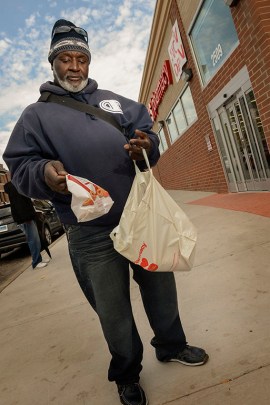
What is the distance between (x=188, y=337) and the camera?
2098 mm

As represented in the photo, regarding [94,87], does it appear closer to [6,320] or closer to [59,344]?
[59,344]

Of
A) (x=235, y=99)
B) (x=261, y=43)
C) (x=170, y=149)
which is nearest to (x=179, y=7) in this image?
(x=235, y=99)

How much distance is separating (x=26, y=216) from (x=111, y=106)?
397 centimetres

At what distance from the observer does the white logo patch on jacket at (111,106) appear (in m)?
1.75

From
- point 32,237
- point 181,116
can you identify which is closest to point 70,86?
point 32,237

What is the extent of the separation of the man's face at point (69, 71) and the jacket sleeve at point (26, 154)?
0.91 ft

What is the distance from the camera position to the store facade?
5477 millimetres

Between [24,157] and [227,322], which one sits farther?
[227,322]

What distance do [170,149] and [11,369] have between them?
12904 millimetres

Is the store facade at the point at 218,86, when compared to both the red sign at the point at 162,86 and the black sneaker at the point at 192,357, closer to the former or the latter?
the red sign at the point at 162,86

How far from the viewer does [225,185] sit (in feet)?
27.7

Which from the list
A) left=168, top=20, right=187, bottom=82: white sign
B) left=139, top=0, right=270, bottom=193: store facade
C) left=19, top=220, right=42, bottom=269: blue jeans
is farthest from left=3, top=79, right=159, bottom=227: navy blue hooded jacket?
left=168, top=20, right=187, bottom=82: white sign

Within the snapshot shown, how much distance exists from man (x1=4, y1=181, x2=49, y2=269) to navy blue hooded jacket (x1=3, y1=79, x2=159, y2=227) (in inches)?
148

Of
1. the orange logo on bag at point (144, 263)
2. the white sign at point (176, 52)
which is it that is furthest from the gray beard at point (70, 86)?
the white sign at point (176, 52)
